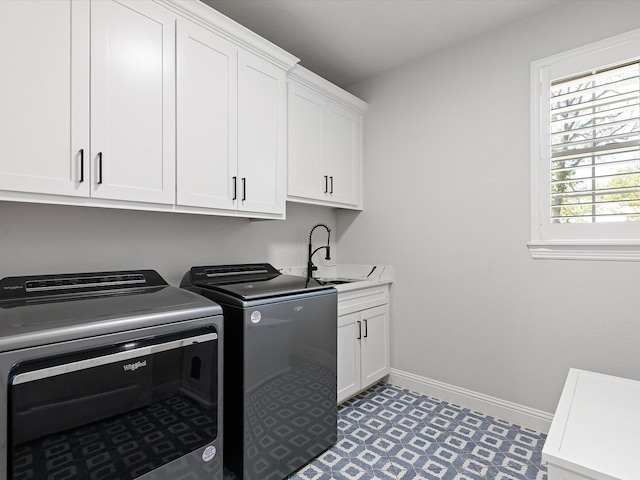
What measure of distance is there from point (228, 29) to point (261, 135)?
1.93ft

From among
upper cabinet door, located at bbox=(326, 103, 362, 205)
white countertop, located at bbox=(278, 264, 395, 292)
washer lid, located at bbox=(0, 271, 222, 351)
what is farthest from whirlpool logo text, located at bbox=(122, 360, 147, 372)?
upper cabinet door, located at bbox=(326, 103, 362, 205)

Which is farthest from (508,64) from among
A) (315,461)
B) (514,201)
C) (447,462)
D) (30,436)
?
(30,436)

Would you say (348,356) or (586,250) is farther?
(348,356)

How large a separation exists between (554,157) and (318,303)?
1.75 meters

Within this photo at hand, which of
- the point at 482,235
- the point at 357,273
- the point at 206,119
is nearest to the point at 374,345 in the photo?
the point at 357,273

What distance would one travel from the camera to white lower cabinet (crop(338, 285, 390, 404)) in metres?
2.51

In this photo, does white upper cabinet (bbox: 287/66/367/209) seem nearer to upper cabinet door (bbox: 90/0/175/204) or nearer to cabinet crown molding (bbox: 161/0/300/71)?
cabinet crown molding (bbox: 161/0/300/71)

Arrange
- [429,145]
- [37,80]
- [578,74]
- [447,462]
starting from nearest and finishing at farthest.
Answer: [37,80] → [447,462] → [578,74] → [429,145]

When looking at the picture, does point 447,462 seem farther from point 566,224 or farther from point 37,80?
point 37,80

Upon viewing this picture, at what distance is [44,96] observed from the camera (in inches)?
54.1

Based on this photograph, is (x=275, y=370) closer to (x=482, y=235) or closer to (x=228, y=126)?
(x=228, y=126)

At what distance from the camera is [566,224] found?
221 cm

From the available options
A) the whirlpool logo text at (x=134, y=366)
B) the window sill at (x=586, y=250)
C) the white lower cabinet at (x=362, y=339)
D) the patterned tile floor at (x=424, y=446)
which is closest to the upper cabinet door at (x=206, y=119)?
the whirlpool logo text at (x=134, y=366)

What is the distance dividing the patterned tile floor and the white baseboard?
5cm
